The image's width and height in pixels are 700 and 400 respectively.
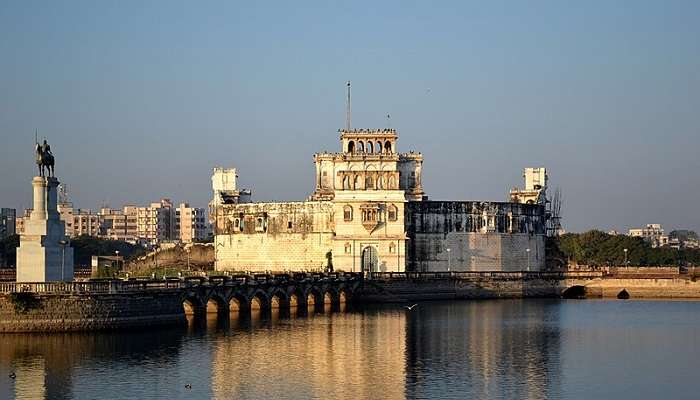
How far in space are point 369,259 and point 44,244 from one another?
42.9m

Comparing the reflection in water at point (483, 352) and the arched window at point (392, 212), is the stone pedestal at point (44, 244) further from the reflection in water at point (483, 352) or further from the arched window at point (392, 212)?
the arched window at point (392, 212)

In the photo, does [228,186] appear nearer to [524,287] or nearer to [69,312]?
[524,287]

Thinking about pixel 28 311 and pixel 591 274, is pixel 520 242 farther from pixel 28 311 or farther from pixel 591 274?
pixel 28 311

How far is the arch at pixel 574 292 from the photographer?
9931 cm

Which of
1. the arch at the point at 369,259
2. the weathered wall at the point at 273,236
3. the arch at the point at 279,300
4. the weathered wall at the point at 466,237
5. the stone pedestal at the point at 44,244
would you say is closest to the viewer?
the stone pedestal at the point at 44,244

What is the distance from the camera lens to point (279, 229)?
354ft

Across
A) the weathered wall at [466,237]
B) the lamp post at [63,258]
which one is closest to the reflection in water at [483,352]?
the lamp post at [63,258]

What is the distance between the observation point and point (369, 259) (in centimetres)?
9988

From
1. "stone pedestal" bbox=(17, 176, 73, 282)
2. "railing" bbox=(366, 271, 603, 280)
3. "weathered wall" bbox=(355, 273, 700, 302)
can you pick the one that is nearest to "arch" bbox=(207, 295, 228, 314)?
"stone pedestal" bbox=(17, 176, 73, 282)

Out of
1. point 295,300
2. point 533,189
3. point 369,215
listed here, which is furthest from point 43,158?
point 533,189

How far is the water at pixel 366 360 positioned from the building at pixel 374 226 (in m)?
24.5

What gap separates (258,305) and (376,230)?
72.2 feet

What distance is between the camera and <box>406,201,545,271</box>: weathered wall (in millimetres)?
103562

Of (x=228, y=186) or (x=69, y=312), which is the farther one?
(x=228, y=186)
